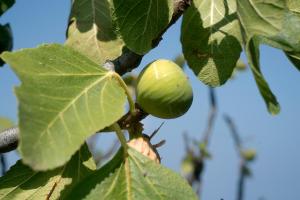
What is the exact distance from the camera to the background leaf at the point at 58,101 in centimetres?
88

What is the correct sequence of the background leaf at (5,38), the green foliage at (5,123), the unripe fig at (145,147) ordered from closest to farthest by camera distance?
the unripe fig at (145,147)
the background leaf at (5,38)
the green foliage at (5,123)

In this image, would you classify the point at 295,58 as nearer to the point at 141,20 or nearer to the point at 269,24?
the point at 269,24

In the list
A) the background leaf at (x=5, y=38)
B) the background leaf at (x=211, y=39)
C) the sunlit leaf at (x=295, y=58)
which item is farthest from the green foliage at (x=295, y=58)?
the background leaf at (x=5, y=38)

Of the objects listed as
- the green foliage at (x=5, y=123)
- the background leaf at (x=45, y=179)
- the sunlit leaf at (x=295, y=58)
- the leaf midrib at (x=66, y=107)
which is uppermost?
the leaf midrib at (x=66, y=107)

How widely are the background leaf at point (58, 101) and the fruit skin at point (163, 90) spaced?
3.5 inches

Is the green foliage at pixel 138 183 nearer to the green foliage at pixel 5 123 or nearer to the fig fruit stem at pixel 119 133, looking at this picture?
the fig fruit stem at pixel 119 133

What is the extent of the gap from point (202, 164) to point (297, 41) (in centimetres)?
393

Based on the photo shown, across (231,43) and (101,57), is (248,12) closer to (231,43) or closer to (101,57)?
(231,43)

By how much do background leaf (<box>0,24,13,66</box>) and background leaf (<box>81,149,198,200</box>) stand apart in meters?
0.85

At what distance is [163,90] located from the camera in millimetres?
1216

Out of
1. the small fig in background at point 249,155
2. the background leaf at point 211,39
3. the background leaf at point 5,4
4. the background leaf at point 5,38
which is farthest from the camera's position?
the small fig in background at point 249,155

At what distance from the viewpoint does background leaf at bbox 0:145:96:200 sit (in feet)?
4.16

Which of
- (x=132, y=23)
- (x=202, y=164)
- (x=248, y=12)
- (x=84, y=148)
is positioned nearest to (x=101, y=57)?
(x=132, y=23)

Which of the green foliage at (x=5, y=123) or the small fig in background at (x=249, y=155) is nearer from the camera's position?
the green foliage at (x=5, y=123)
